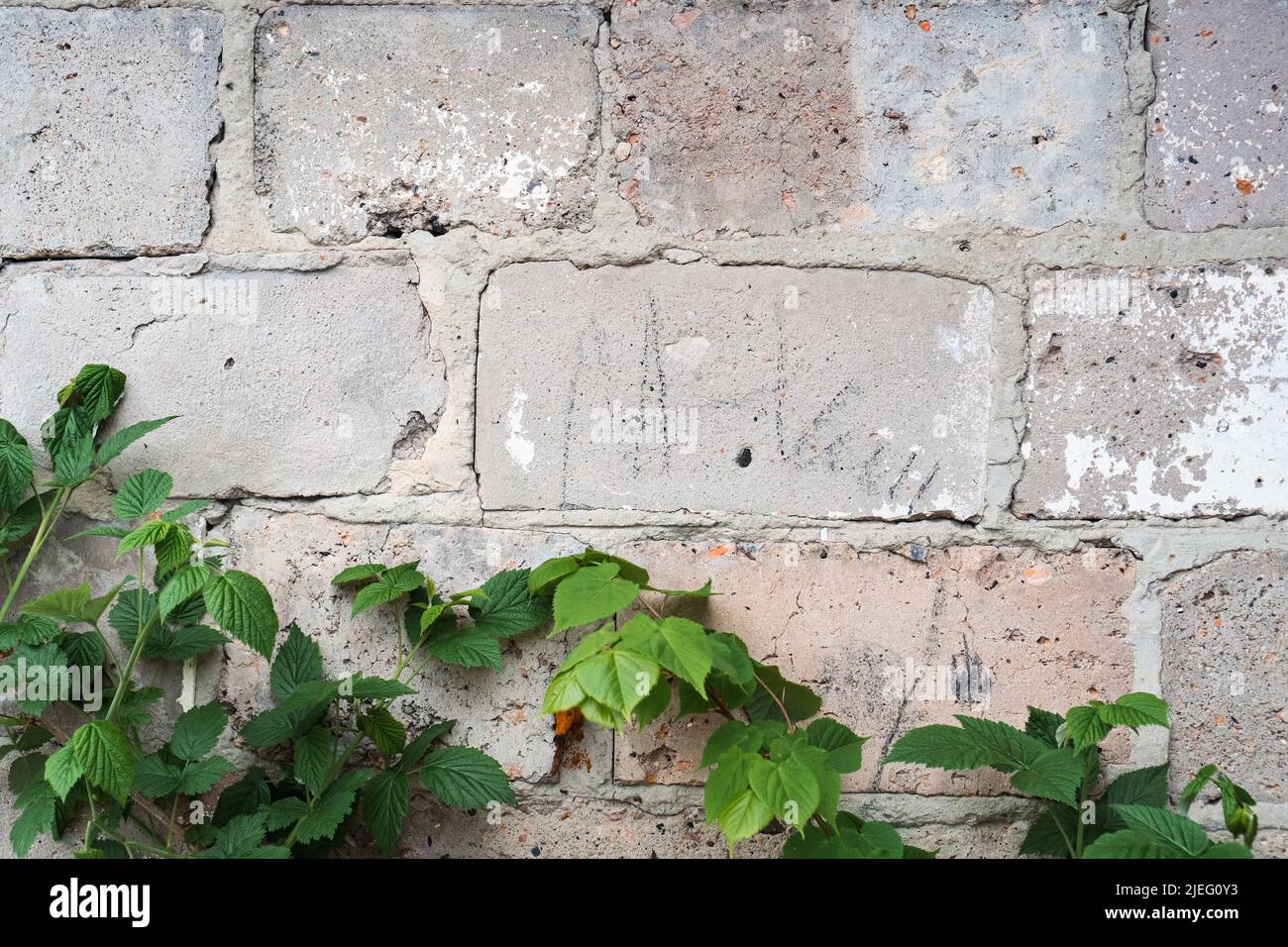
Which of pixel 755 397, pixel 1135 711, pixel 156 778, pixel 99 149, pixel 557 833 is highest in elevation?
pixel 99 149

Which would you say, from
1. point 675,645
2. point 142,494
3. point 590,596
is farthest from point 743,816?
point 142,494

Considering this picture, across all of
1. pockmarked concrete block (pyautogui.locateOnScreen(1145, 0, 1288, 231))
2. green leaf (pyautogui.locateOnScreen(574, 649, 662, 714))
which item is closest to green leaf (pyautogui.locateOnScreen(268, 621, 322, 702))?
green leaf (pyautogui.locateOnScreen(574, 649, 662, 714))

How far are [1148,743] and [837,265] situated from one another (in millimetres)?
789

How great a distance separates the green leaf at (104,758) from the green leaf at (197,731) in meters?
0.14

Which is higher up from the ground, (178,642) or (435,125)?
(435,125)

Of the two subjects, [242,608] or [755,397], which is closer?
[242,608]

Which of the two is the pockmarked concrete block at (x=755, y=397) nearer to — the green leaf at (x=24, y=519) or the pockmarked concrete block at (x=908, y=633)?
the pockmarked concrete block at (x=908, y=633)

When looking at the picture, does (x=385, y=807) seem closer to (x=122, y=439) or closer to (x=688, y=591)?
(x=688, y=591)

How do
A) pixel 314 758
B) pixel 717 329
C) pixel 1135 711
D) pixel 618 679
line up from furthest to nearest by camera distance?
pixel 717 329 → pixel 314 758 → pixel 1135 711 → pixel 618 679

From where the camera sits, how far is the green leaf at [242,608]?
1.09 metres

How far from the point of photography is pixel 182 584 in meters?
1.10

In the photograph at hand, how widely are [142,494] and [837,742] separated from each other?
972mm

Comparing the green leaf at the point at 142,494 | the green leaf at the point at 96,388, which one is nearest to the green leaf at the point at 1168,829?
the green leaf at the point at 142,494

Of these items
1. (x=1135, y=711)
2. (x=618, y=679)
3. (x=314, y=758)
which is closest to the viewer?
(x=618, y=679)
